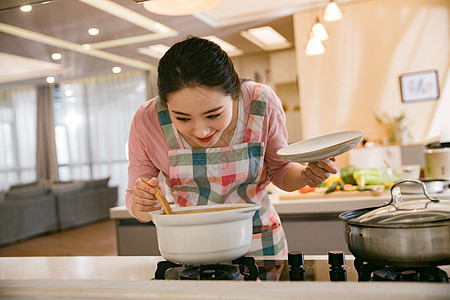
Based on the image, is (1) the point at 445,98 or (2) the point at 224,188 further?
(1) the point at 445,98

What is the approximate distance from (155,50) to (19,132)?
9.10 meters

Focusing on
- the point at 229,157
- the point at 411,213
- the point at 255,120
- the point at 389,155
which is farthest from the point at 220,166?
the point at 389,155

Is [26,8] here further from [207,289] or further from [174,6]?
[207,289]

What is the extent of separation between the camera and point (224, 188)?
1.17m

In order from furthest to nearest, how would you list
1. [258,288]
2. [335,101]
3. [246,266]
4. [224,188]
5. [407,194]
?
[335,101], [407,194], [224,188], [246,266], [258,288]

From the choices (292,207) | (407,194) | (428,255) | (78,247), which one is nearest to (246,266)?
(428,255)

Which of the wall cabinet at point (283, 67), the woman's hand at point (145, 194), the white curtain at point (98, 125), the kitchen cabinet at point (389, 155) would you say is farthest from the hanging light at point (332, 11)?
the white curtain at point (98, 125)

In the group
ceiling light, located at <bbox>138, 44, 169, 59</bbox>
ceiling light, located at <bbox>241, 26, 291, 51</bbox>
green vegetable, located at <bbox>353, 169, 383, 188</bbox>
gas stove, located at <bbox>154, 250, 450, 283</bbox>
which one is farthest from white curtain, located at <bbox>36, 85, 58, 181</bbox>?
gas stove, located at <bbox>154, 250, 450, 283</bbox>

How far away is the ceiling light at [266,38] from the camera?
6444 millimetres

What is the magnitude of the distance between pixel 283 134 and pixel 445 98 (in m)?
4.70

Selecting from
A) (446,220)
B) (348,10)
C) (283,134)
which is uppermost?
(348,10)

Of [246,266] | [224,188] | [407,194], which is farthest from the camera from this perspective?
[407,194]

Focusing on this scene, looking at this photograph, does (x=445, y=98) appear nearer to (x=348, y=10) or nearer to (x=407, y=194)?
(x=348, y=10)

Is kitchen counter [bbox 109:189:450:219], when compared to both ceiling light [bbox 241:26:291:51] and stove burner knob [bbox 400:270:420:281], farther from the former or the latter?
ceiling light [bbox 241:26:291:51]
